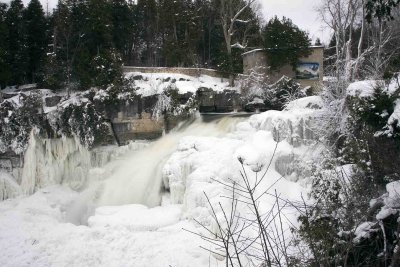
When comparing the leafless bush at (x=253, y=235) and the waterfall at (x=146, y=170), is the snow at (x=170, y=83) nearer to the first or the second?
the waterfall at (x=146, y=170)

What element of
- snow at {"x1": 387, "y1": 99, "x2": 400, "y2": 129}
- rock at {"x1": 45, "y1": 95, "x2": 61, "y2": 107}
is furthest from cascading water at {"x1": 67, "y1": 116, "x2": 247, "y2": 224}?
snow at {"x1": 387, "y1": 99, "x2": 400, "y2": 129}

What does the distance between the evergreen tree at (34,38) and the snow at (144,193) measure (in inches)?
376

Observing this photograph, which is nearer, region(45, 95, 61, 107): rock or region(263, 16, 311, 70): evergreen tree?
region(45, 95, 61, 107): rock

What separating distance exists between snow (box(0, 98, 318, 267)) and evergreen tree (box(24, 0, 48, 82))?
956cm

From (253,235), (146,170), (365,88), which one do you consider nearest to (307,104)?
(365,88)

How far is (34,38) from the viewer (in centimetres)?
2406

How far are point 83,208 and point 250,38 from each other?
18997mm

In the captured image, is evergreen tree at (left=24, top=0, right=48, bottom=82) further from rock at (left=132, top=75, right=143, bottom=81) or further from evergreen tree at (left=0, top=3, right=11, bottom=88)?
rock at (left=132, top=75, right=143, bottom=81)

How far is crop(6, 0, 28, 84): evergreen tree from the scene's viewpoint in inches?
893

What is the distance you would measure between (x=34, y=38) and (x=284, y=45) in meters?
14.8

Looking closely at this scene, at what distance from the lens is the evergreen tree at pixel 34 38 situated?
2392cm

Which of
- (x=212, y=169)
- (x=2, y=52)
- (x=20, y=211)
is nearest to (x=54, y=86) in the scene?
(x=2, y=52)

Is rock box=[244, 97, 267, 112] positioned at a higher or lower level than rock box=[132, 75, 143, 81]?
lower

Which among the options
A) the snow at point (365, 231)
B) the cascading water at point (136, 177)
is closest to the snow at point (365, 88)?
the snow at point (365, 231)
